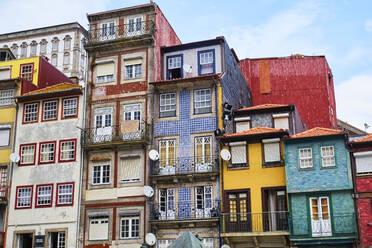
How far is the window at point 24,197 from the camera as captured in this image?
3812cm

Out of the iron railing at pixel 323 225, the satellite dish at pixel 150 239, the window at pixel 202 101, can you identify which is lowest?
the satellite dish at pixel 150 239

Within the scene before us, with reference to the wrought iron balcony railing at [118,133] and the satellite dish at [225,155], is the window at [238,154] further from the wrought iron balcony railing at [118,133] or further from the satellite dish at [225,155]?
the wrought iron balcony railing at [118,133]

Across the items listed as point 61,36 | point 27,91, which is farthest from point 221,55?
point 61,36

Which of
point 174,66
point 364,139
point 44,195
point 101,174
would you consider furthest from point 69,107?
point 364,139

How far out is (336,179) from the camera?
31.4 meters

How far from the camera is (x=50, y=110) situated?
40000mm

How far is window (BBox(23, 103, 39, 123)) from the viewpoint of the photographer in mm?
40219

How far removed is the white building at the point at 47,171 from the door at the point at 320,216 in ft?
51.6

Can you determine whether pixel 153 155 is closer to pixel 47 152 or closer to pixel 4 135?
pixel 47 152

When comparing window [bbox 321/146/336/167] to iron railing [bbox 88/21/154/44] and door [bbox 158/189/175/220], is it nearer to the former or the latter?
door [bbox 158/189/175/220]

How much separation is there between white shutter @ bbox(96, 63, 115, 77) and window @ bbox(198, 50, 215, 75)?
650 centimetres

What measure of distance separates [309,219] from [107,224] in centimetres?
1340

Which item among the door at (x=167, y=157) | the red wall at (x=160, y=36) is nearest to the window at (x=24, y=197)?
the door at (x=167, y=157)

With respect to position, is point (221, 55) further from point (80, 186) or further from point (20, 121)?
point (20, 121)
